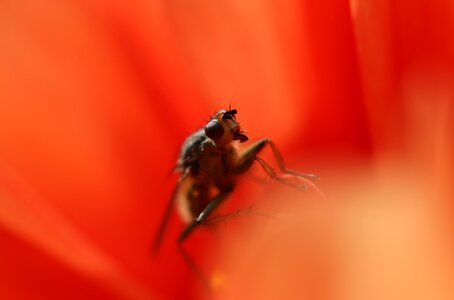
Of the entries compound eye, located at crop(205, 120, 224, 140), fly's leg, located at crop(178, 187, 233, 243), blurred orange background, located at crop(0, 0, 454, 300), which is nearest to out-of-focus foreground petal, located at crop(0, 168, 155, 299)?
blurred orange background, located at crop(0, 0, 454, 300)

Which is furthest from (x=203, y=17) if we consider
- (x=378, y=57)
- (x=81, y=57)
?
(x=378, y=57)

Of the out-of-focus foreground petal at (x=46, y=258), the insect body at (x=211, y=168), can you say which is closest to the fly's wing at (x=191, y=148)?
the insect body at (x=211, y=168)

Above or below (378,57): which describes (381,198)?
below

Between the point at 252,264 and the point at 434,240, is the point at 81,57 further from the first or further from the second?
the point at 434,240

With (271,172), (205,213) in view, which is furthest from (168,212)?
(271,172)

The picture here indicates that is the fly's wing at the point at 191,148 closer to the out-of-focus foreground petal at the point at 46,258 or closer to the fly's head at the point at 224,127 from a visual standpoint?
the fly's head at the point at 224,127

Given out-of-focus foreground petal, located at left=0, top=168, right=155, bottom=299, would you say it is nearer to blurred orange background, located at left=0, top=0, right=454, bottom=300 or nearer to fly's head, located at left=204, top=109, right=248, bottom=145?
blurred orange background, located at left=0, top=0, right=454, bottom=300

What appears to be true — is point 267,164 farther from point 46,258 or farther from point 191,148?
point 46,258
